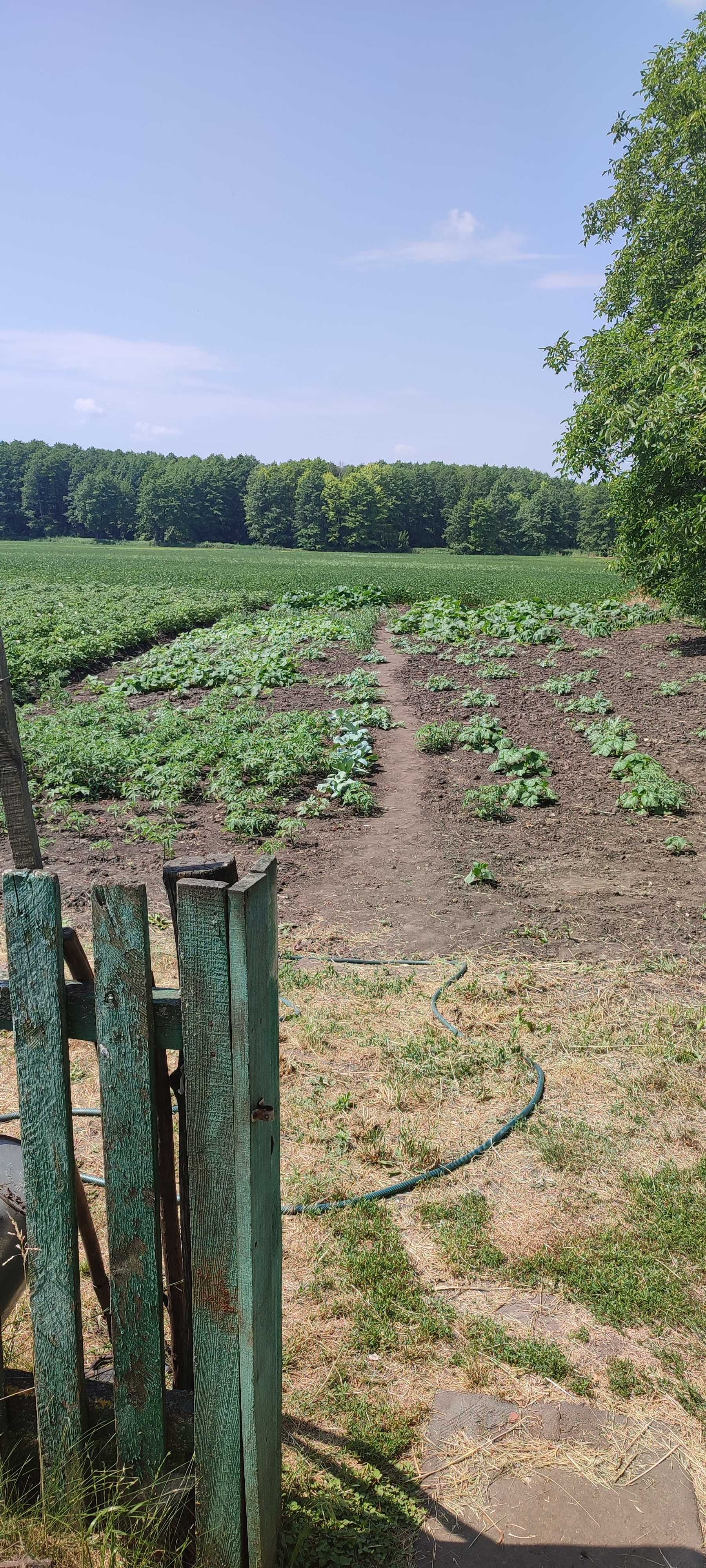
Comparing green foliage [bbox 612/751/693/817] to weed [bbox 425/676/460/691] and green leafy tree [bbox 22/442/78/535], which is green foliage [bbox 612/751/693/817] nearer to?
weed [bbox 425/676/460/691]

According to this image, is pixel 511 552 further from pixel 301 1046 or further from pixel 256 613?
pixel 301 1046

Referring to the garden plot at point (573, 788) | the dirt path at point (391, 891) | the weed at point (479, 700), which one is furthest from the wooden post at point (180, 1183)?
the weed at point (479, 700)

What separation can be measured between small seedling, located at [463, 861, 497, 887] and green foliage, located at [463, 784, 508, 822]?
180cm

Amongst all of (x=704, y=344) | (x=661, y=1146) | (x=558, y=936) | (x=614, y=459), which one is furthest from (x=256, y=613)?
(x=661, y=1146)

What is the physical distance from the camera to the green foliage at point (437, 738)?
11.8m

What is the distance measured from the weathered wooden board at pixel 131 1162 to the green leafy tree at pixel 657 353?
55.3ft

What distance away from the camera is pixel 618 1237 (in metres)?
3.33

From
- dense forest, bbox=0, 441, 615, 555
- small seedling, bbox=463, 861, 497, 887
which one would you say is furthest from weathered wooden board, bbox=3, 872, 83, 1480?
dense forest, bbox=0, 441, 615, 555

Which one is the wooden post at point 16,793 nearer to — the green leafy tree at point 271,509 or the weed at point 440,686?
the weed at point 440,686

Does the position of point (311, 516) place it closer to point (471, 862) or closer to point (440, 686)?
point (440, 686)

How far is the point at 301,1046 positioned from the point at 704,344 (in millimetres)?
17674

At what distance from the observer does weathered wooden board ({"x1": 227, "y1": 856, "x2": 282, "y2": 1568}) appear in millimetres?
1725

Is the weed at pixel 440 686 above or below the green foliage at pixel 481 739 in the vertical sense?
above

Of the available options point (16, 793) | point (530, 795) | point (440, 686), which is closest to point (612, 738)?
point (530, 795)
